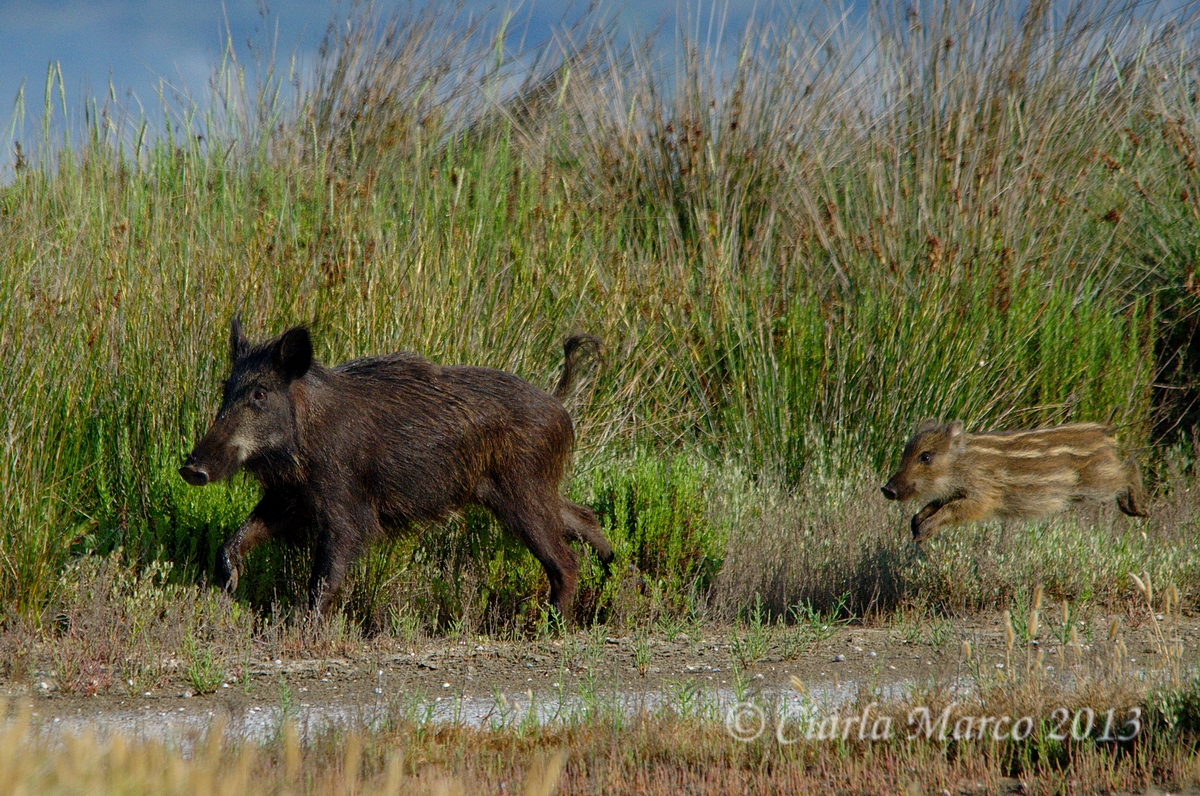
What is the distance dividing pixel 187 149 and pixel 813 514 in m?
4.63

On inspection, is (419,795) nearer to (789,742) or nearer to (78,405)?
(789,742)

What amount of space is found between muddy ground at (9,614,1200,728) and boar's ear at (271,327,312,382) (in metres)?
1.26

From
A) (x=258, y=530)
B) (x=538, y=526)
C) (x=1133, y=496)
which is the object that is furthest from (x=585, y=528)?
(x=1133, y=496)

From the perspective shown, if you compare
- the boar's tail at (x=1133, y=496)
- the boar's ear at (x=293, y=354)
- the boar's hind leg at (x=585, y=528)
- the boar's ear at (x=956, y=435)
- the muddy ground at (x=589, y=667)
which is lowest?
the muddy ground at (x=589, y=667)

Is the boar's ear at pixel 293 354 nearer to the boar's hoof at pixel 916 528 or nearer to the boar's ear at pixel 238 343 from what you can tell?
the boar's ear at pixel 238 343

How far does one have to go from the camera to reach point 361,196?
775cm

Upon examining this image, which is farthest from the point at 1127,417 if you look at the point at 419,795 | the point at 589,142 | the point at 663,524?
the point at 419,795

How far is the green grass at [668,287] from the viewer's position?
19.6 ft

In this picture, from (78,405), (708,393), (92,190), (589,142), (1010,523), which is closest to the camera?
(78,405)

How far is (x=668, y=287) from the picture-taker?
827 centimetres

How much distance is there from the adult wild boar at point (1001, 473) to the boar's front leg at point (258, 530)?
2.77 meters

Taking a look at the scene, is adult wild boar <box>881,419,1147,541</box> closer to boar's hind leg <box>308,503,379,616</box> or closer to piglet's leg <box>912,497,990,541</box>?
piglet's leg <box>912,497,990,541</box>

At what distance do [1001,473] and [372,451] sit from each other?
9.98 feet

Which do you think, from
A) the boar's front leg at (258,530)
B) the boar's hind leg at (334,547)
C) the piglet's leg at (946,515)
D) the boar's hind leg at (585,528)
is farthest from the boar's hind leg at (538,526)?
the piglet's leg at (946,515)
